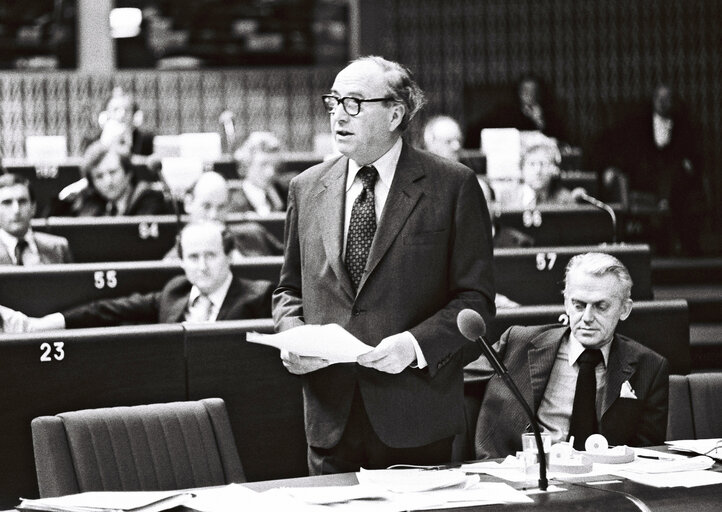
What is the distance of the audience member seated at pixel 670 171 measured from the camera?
8727 millimetres

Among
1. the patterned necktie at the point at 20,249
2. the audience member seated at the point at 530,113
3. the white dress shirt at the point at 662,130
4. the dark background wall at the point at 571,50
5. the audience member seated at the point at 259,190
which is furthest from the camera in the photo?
the dark background wall at the point at 571,50

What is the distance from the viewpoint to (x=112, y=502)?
7.12 ft

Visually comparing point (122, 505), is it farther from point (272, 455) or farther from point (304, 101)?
point (304, 101)

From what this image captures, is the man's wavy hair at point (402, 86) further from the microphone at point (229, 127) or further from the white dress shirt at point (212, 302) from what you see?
the microphone at point (229, 127)

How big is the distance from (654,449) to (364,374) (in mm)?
718

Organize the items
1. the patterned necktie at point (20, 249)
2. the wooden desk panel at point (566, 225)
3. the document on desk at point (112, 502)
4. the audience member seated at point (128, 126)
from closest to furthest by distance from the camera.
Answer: the document on desk at point (112, 502)
the patterned necktie at point (20, 249)
the wooden desk panel at point (566, 225)
the audience member seated at point (128, 126)

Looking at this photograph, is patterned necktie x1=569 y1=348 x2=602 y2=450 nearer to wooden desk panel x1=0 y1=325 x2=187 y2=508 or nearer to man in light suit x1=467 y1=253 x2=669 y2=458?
man in light suit x1=467 y1=253 x2=669 y2=458

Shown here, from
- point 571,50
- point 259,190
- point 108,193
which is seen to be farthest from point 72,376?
point 571,50

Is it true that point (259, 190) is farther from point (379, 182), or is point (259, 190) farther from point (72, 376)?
point (379, 182)

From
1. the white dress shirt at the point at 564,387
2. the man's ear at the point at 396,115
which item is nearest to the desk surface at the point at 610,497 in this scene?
the white dress shirt at the point at 564,387

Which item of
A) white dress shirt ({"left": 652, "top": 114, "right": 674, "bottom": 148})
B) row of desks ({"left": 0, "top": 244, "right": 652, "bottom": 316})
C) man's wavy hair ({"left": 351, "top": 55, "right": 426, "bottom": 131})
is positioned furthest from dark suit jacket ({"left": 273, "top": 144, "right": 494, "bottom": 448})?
white dress shirt ({"left": 652, "top": 114, "right": 674, "bottom": 148})

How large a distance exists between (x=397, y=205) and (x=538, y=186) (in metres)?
4.45

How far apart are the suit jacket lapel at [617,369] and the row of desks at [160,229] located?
10.0 feet

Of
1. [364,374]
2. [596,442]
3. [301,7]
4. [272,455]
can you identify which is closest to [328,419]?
[364,374]
